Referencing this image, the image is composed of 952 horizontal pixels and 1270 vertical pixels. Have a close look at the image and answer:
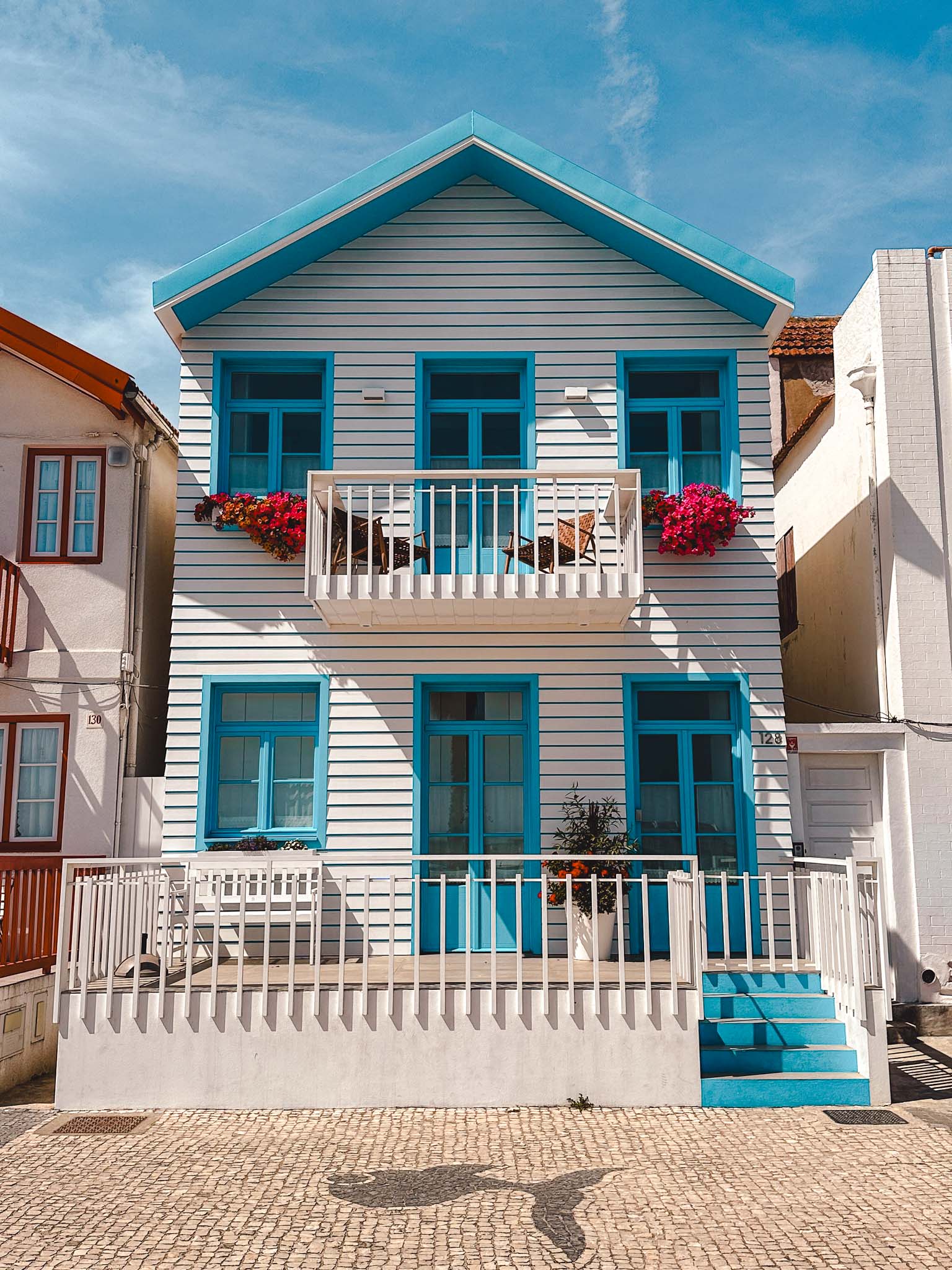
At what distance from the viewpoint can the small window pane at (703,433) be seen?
11.0 metres

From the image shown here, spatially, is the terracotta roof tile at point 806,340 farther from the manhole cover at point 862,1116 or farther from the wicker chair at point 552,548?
the manhole cover at point 862,1116

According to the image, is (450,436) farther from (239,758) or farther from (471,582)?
(239,758)

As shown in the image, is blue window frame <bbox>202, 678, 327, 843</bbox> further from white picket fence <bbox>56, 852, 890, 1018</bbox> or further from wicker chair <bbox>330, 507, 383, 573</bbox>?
wicker chair <bbox>330, 507, 383, 573</bbox>

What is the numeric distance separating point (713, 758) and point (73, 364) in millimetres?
7678

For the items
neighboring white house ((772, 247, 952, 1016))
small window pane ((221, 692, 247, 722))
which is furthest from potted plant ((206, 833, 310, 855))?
neighboring white house ((772, 247, 952, 1016))

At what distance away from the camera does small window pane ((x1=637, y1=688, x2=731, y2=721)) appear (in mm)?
10586

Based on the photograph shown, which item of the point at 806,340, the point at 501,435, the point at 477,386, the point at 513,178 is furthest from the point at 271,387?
the point at 806,340

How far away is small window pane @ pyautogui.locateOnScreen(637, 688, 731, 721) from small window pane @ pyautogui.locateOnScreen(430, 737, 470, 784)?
1.77 m

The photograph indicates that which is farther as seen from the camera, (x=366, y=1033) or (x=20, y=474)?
(x=20, y=474)

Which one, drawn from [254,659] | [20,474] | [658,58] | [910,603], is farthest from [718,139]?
[20,474]

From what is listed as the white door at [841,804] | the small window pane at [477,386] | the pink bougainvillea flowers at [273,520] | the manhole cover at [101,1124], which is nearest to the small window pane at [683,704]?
the white door at [841,804]

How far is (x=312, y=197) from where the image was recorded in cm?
1038

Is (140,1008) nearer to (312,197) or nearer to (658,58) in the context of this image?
(312,197)

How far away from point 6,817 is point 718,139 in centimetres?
963
